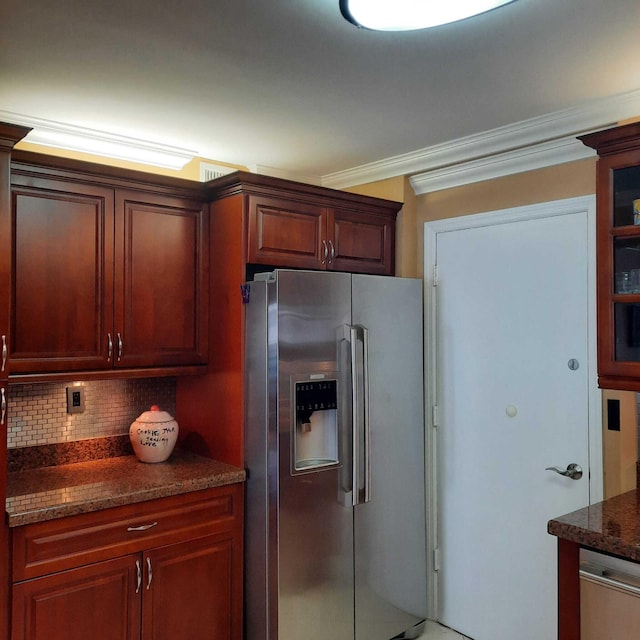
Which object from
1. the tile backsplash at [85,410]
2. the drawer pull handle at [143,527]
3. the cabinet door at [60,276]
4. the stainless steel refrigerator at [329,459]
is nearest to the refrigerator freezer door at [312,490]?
the stainless steel refrigerator at [329,459]

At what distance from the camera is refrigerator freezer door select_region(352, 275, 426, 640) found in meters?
2.82

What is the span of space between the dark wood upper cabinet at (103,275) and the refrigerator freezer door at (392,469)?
0.82 meters

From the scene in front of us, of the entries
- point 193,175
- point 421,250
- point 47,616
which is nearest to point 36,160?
point 193,175

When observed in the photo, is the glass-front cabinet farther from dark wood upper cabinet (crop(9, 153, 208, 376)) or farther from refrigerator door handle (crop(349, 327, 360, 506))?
dark wood upper cabinet (crop(9, 153, 208, 376))

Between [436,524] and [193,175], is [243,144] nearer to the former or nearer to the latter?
[193,175]

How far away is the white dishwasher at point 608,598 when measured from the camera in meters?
1.86

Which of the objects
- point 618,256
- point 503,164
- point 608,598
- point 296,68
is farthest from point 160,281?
point 608,598

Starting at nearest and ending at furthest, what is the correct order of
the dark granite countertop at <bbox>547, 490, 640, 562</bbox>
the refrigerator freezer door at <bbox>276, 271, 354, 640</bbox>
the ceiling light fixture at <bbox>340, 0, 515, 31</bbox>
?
the ceiling light fixture at <bbox>340, 0, 515, 31</bbox> < the dark granite countertop at <bbox>547, 490, 640, 562</bbox> < the refrigerator freezer door at <bbox>276, 271, 354, 640</bbox>

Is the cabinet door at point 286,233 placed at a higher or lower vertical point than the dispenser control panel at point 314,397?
higher

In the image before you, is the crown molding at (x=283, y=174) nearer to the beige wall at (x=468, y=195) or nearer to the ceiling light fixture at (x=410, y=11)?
the beige wall at (x=468, y=195)

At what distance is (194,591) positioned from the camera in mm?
2521

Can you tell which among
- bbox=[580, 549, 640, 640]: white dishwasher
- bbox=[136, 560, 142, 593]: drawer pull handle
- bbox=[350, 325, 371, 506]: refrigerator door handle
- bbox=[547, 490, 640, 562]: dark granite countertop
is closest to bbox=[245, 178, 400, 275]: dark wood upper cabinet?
bbox=[350, 325, 371, 506]: refrigerator door handle

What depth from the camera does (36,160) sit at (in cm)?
238

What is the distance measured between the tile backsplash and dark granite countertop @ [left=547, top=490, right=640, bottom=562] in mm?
A: 1966
